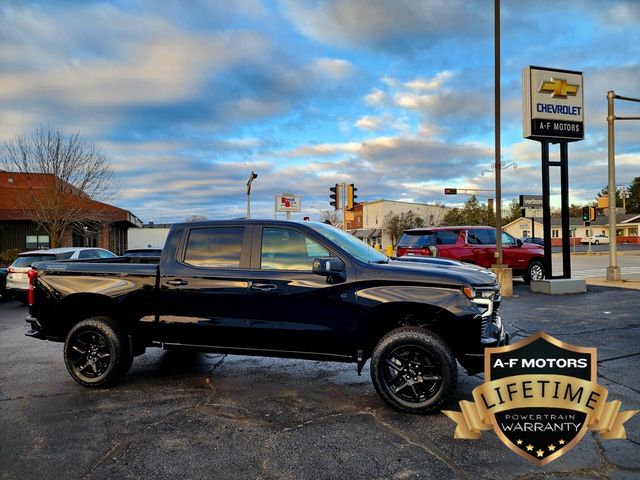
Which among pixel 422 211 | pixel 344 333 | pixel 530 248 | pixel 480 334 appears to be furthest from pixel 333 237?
pixel 422 211

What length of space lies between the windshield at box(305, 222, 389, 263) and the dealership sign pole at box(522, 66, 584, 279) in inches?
352

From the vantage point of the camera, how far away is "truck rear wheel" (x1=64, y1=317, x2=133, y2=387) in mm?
4945

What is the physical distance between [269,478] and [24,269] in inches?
453

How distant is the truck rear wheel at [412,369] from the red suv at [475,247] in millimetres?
10068

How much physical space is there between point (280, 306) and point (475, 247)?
36.8 ft

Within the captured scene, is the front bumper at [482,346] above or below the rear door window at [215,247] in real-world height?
below

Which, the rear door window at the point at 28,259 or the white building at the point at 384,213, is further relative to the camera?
the white building at the point at 384,213

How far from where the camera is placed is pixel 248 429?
12.7 ft

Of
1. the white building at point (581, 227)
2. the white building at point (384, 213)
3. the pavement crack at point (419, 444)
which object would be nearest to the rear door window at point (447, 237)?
the pavement crack at point (419, 444)

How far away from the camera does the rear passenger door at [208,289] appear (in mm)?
4703

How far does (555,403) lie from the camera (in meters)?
2.35

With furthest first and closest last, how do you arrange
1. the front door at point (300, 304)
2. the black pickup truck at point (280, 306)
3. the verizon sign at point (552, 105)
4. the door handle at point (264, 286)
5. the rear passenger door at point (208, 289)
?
the verizon sign at point (552, 105) → the rear passenger door at point (208, 289) → the door handle at point (264, 286) → the front door at point (300, 304) → the black pickup truck at point (280, 306)

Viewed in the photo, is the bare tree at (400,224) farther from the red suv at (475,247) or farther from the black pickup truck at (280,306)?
the black pickup truck at (280,306)

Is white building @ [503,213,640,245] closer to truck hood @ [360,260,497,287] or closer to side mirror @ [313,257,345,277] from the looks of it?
truck hood @ [360,260,497,287]
